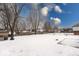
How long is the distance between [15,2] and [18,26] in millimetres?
332

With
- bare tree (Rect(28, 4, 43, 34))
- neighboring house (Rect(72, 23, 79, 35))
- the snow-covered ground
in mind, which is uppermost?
bare tree (Rect(28, 4, 43, 34))

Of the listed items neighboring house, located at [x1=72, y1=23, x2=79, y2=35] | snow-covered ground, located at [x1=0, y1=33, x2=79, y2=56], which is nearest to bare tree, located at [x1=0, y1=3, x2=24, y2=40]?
snow-covered ground, located at [x1=0, y1=33, x2=79, y2=56]

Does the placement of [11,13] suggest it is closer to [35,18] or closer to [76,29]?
[35,18]

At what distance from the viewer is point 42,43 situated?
8.73ft

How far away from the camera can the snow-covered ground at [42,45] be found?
2.56 m

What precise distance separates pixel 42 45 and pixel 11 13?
61 cm

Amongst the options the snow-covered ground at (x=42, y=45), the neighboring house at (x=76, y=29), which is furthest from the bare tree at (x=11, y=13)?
the neighboring house at (x=76, y=29)

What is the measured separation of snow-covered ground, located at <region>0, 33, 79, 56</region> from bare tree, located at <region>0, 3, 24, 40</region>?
152mm

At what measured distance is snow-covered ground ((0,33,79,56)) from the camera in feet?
8.40

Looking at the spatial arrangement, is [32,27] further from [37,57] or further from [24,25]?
[37,57]

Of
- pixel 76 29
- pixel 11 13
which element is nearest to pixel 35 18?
pixel 11 13

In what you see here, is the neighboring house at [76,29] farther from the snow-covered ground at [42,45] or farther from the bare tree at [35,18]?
the bare tree at [35,18]

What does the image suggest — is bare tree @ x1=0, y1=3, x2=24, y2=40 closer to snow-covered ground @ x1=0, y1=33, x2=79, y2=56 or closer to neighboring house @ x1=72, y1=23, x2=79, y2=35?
snow-covered ground @ x1=0, y1=33, x2=79, y2=56

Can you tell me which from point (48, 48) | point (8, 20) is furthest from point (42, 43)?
point (8, 20)
